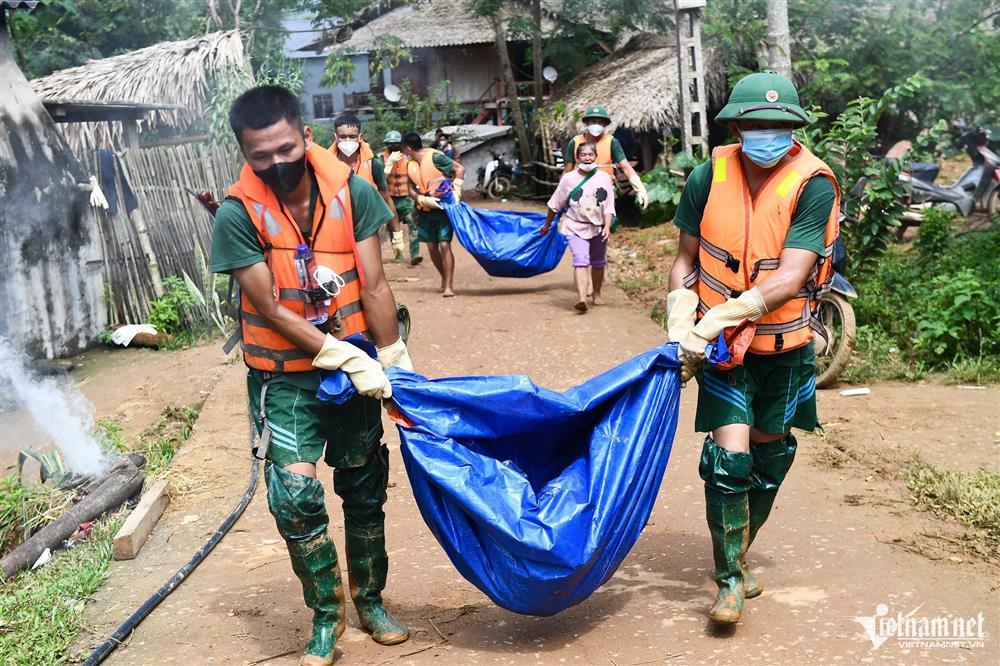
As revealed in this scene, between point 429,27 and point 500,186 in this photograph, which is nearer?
point 500,186

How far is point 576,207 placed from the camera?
30.4 feet

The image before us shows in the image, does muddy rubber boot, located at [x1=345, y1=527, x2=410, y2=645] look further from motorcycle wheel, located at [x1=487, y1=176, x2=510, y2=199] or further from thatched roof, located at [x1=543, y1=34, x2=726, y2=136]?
motorcycle wheel, located at [x1=487, y1=176, x2=510, y2=199]

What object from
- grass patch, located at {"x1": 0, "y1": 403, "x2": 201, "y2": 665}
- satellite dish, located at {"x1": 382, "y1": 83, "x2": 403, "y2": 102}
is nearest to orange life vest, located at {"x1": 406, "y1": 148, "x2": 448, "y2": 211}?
grass patch, located at {"x1": 0, "y1": 403, "x2": 201, "y2": 665}

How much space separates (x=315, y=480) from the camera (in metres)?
3.58

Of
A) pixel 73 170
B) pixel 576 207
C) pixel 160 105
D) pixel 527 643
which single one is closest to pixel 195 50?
pixel 160 105

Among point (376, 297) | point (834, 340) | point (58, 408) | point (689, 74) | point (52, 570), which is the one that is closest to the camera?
point (376, 297)

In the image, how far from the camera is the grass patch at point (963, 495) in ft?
14.5

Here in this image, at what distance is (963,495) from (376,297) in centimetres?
287

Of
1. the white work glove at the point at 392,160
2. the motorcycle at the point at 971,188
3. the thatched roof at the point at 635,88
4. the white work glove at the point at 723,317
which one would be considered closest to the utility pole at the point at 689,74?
the thatched roof at the point at 635,88

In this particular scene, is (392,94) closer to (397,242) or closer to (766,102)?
(397,242)

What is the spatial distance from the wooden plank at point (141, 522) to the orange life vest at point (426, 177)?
5663mm

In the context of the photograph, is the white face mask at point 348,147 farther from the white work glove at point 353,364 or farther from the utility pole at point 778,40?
the white work glove at point 353,364

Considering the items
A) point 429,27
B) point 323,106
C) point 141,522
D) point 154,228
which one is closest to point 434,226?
point 154,228

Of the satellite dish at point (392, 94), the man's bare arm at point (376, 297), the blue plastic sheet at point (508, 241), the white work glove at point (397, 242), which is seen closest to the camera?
the man's bare arm at point (376, 297)
